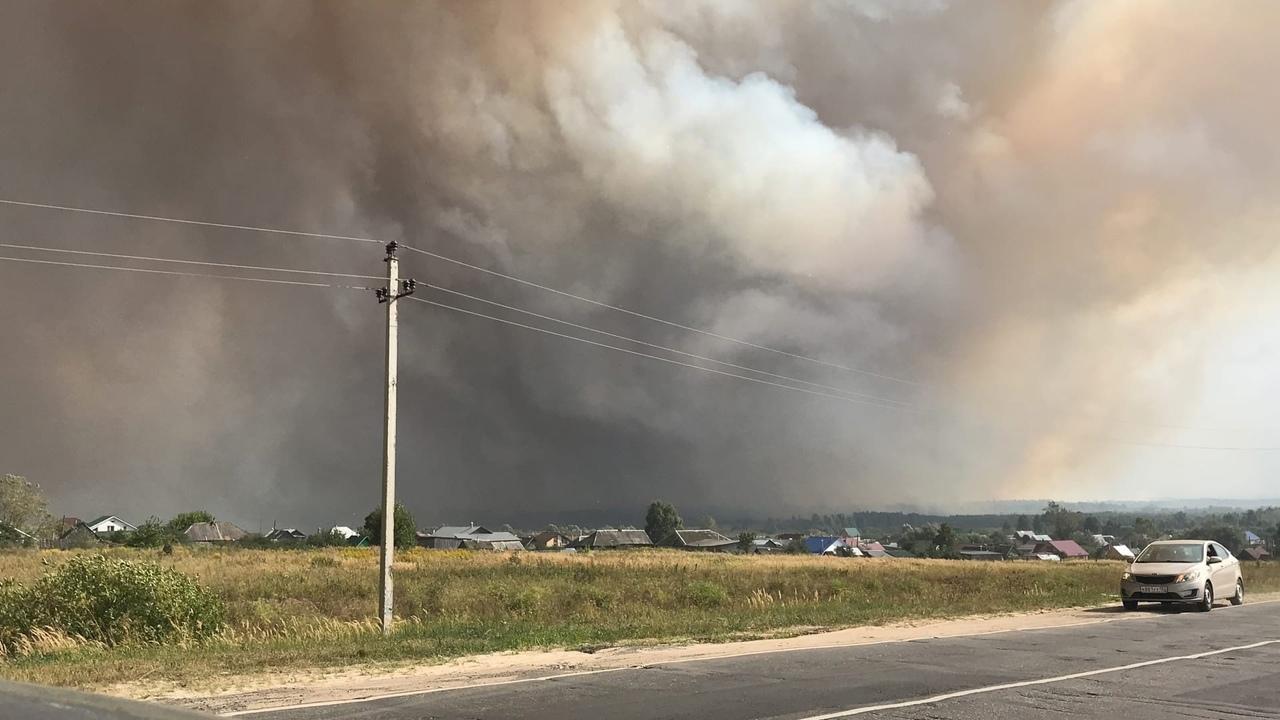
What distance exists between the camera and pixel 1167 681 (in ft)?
34.5

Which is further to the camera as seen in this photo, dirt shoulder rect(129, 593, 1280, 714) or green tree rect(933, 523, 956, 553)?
green tree rect(933, 523, 956, 553)

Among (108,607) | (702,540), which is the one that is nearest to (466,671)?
(108,607)

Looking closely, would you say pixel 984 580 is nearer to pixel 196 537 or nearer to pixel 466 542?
Answer: pixel 466 542

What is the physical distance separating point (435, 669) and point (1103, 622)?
575 inches

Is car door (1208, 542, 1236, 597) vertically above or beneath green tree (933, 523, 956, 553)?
above

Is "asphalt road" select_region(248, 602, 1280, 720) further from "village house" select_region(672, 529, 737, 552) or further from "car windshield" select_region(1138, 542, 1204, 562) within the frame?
"village house" select_region(672, 529, 737, 552)

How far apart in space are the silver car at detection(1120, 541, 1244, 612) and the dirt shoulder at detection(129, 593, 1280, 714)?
4234 millimetres

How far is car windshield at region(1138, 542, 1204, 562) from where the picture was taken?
2177 cm

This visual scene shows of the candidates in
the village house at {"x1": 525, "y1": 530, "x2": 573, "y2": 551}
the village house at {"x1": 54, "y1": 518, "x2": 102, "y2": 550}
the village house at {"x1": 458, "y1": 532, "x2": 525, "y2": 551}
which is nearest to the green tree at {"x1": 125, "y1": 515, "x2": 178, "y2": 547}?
the village house at {"x1": 54, "y1": 518, "x2": 102, "y2": 550}

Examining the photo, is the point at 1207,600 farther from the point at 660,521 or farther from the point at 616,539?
the point at 660,521

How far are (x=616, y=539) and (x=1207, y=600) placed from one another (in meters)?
108

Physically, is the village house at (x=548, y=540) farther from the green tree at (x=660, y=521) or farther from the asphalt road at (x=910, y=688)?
the asphalt road at (x=910, y=688)

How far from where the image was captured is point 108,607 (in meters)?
17.0

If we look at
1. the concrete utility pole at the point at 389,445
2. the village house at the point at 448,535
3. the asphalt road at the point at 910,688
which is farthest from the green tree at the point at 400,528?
the asphalt road at the point at 910,688
